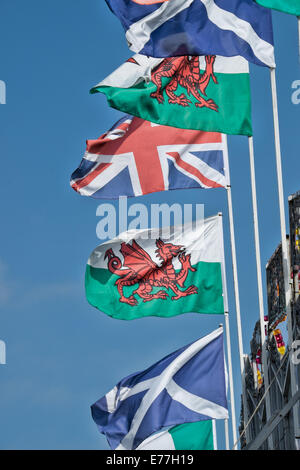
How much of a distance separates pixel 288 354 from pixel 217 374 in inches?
91.0

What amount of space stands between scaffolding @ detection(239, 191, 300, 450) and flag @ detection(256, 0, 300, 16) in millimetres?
3912

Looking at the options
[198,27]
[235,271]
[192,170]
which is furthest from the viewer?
[235,271]

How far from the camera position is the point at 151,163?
27.6 metres

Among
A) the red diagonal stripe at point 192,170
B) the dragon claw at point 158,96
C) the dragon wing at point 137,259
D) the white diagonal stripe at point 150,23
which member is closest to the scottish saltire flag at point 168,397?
the dragon wing at point 137,259

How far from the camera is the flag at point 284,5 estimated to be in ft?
74.4

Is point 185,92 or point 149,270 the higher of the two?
point 185,92

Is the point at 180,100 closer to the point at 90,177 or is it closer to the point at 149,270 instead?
the point at 90,177

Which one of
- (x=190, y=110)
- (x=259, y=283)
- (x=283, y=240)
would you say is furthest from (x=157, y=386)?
(x=190, y=110)

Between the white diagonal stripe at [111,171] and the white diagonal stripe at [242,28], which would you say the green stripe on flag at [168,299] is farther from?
the white diagonal stripe at [242,28]

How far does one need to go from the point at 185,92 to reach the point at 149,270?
4456mm

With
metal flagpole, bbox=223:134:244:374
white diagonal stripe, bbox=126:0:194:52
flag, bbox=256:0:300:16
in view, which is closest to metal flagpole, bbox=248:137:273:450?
metal flagpole, bbox=223:134:244:374

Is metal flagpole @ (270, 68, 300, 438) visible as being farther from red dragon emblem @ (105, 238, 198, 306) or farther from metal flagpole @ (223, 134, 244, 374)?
red dragon emblem @ (105, 238, 198, 306)

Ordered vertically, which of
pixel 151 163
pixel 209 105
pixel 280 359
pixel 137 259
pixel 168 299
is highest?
pixel 209 105
